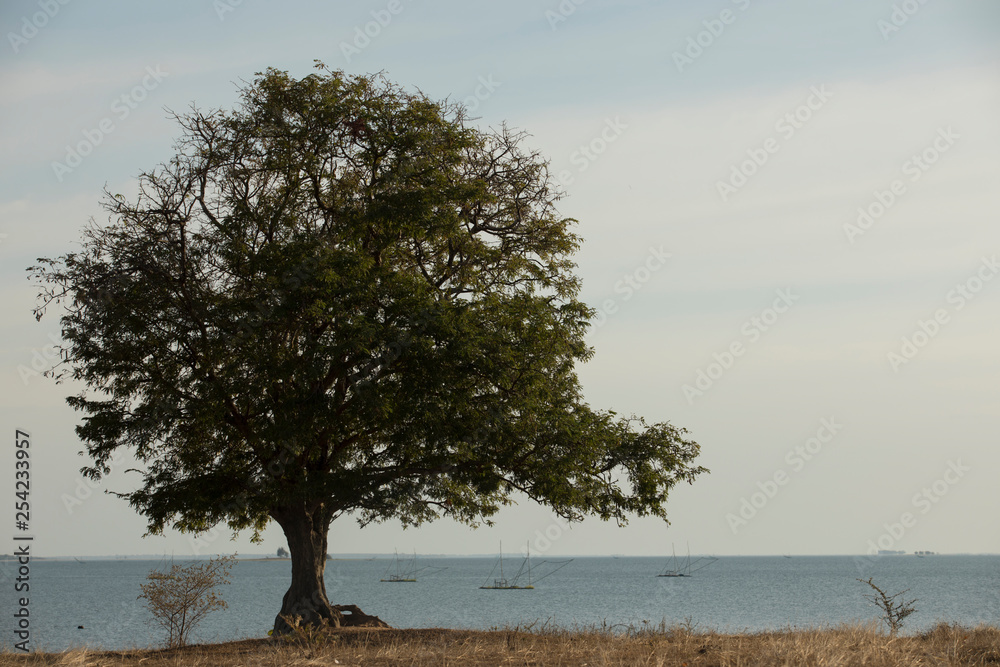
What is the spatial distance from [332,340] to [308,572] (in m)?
5.81

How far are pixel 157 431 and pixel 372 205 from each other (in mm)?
6583

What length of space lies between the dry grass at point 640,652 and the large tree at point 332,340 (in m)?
4.39

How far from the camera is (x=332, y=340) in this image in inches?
661

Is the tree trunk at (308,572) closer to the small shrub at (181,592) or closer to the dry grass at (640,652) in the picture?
the small shrub at (181,592)

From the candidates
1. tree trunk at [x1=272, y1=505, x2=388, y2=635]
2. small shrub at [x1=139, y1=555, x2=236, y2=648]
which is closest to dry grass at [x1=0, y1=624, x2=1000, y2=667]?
small shrub at [x1=139, y1=555, x2=236, y2=648]

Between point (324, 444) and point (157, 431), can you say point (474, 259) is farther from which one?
point (157, 431)

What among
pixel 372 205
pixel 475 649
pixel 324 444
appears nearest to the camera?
pixel 475 649

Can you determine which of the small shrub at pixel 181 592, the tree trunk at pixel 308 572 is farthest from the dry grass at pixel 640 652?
the tree trunk at pixel 308 572

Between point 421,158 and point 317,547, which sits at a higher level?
point 421,158

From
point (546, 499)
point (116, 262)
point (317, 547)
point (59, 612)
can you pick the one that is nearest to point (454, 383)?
point (546, 499)

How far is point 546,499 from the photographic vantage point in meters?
18.1

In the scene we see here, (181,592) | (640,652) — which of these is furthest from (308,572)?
(640,652)

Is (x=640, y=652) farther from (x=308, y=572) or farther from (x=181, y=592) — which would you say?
(x=308, y=572)

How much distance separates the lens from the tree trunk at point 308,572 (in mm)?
18547
